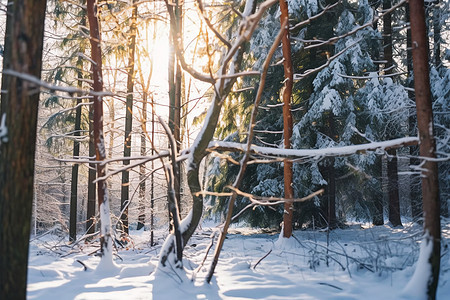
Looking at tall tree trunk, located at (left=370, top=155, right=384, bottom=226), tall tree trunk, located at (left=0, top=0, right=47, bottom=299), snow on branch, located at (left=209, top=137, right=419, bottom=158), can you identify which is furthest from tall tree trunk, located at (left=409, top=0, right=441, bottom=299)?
tall tree trunk, located at (left=370, top=155, right=384, bottom=226)

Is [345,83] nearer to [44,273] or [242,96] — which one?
[242,96]

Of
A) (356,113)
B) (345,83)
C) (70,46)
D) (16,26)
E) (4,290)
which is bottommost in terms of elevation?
(4,290)

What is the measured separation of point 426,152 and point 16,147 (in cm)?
438

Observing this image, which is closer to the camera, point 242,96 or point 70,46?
point 242,96

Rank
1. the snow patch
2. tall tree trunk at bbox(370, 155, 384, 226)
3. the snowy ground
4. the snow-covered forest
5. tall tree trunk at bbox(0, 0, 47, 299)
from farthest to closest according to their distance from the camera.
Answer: tall tree trunk at bbox(370, 155, 384, 226) < the snowy ground < the snow patch < the snow-covered forest < tall tree trunk at bbox(0, 0, 47, 299)

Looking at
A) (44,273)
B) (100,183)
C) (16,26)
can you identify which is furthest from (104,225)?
(16,26)

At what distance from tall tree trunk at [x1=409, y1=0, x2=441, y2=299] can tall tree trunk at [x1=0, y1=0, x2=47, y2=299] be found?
13.5 feet

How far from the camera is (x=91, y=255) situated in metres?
8.38

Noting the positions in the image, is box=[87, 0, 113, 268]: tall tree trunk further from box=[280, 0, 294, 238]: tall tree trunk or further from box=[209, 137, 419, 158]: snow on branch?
box=[280, 0, 294, 238]: tall tree trunk

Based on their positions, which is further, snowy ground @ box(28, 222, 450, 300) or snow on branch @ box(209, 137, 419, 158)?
snow on branch @ box(209, 137, 419, 158)

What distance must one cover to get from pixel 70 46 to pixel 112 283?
1254cm

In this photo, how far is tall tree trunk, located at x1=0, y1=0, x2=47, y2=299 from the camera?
2613 mm

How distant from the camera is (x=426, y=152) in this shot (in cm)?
415

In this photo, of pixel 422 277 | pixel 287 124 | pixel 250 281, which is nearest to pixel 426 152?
pixel 422 277
